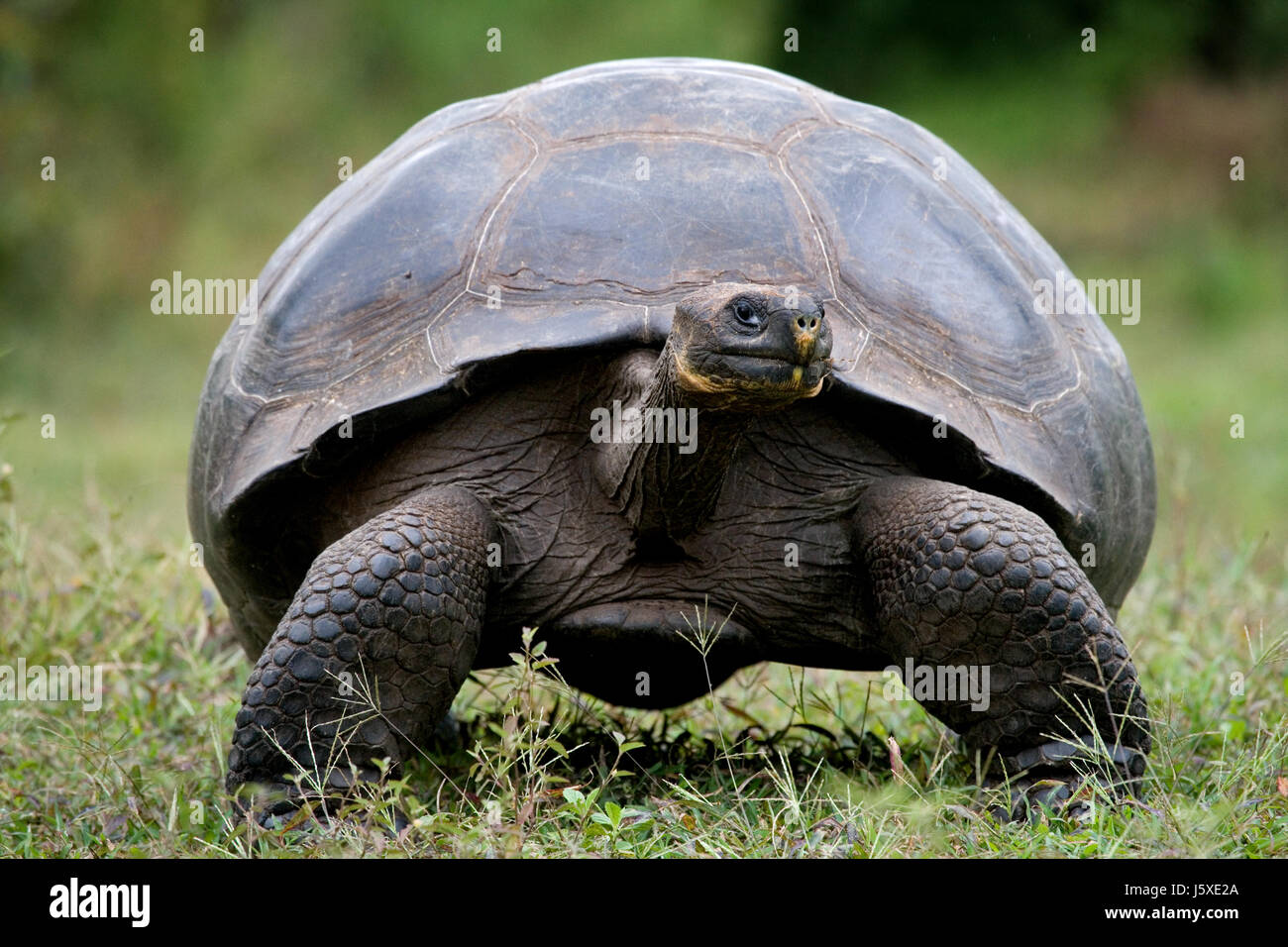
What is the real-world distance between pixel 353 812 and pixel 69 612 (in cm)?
209

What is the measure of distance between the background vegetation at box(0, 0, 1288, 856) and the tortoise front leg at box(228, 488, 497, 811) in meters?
0.17

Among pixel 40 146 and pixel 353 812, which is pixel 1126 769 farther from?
pixel 40 146

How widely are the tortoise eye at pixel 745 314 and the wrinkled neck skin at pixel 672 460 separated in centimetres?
19

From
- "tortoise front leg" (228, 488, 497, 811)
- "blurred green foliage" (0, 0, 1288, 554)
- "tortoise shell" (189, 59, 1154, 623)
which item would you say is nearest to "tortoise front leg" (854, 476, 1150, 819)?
"tortoise shell" (189, 59, 1154, 623)

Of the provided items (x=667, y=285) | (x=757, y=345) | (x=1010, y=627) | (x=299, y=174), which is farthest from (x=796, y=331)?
(x=299, y=174)

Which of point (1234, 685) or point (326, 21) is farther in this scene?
point (326, 21)

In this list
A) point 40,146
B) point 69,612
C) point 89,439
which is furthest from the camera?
point 40,146

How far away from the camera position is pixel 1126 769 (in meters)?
3.30

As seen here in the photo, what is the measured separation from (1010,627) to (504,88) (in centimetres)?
1070

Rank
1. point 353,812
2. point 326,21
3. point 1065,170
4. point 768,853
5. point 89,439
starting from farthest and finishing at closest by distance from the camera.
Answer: point 1065,170
point 326,21
point 89,439
point 353,812
point 768,853

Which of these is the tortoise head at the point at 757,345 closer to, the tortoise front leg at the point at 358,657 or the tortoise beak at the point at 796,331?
the tortoise beak at the point at 796,331

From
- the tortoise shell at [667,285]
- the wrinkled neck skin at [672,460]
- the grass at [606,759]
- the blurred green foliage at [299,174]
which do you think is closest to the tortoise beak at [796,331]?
the wrinkled neck skin at [672,460]

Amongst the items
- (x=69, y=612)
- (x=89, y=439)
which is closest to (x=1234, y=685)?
(x=69, y=612)

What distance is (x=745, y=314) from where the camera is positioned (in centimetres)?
286
